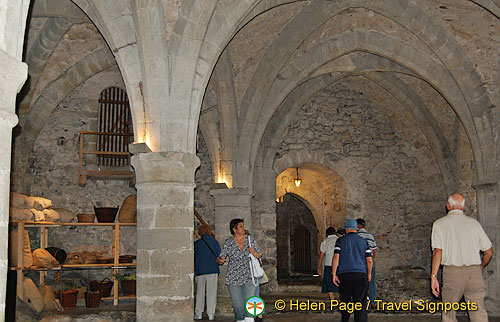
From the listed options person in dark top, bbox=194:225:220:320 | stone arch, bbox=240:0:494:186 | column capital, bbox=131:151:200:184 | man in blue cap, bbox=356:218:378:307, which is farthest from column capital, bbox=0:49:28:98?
stone arch, bbox=240:0:494:186

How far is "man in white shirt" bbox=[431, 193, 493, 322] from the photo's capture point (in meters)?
4.25

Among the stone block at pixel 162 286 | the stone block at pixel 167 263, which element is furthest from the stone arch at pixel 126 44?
the stone block at pixel 162 286

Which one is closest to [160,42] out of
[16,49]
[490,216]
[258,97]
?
[16,49]

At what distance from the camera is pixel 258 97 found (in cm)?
885

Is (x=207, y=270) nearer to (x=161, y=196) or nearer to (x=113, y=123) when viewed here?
(x=161, y=196)

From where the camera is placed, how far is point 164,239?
5.26 metres

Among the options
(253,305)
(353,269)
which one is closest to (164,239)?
(253,305)

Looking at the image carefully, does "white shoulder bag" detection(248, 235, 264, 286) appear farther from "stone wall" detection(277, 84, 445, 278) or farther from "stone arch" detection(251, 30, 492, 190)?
"stone wall" detection(277, 84, 445, 278)

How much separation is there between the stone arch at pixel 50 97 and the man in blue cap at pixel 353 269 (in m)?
5.23

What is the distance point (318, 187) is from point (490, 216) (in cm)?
522

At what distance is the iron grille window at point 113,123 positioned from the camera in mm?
10486

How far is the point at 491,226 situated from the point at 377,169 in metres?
4.05

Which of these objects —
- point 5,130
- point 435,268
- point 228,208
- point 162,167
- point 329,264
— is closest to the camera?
point 5,130

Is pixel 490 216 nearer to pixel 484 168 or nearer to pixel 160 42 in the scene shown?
pixel 484 168
